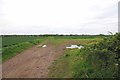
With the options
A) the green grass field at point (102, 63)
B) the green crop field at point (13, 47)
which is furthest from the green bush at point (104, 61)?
the green crop field at point (13, 47)

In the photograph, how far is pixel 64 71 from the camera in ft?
38.7

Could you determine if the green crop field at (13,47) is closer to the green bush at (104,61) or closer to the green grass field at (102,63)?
the green grass field at (102,63)

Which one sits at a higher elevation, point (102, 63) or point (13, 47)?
point (102, 63)

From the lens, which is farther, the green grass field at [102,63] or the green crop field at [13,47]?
the green crop field at [13,47]

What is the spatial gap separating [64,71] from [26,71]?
2.27 meters

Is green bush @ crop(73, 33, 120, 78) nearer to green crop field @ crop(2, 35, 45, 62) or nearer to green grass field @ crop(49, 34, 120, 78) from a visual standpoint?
green grass field @ crop(49, 34, 120, 78)

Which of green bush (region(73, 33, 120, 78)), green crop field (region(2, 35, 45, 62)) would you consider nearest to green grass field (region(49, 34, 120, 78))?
green bush (region(73, 33, 120, 78))

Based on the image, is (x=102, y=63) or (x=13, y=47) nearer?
(x=102, y=63)

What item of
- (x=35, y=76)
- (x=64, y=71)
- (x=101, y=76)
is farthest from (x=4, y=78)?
(x=101, y=76)

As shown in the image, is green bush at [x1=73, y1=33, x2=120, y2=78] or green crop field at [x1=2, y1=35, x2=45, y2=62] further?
green crop field at [x1=2, y1=35, x2=45, y2=62]

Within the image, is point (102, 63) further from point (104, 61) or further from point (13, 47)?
Result: point (13, 47)

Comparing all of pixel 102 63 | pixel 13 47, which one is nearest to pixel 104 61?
pixel 102 63

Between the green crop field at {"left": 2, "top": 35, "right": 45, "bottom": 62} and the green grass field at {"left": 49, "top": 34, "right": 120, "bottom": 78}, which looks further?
the green crop field at {"left": 2, "top": 35, "right": 45, "bottom": 62}

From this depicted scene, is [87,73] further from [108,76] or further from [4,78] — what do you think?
[4,78]
